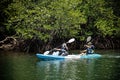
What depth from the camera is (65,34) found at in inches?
1497

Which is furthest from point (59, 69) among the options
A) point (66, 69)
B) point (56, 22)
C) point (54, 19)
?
point (54, 19)

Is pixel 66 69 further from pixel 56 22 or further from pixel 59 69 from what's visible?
pixel 56 22

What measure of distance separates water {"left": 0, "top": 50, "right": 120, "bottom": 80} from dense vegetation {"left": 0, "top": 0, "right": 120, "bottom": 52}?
18.3 ft

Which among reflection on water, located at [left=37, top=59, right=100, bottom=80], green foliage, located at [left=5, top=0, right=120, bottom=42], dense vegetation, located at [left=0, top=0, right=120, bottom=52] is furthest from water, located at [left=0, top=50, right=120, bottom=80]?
dense vegetation, located at [left=0, top=0, right=120, bottom=52]

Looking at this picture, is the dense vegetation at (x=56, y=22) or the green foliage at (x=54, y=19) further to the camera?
the dense vegetation at (x=56, y=22)

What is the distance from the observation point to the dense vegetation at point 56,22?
36.7 m

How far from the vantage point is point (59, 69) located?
25594 millimetres

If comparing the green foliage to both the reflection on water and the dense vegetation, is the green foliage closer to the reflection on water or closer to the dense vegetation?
the dense vegetation

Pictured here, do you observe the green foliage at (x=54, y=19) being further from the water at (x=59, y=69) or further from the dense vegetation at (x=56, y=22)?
the water at (x=59, y=69)

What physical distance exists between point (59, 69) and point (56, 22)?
11.9 metres

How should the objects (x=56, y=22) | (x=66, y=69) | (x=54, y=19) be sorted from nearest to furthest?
1. (x=66, y=69)
2. (x=56, y=22)
3. (x=54, y=19)

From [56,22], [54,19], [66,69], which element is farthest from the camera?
[54,19]

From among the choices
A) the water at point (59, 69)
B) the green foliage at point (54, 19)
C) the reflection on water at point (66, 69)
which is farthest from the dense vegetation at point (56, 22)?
the reflection on water at point (66, 69)

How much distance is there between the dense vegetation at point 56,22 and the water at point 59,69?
5.59m
